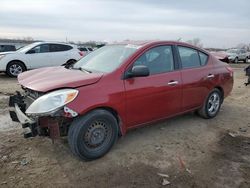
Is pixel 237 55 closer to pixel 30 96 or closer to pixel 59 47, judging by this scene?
pixel 59 47

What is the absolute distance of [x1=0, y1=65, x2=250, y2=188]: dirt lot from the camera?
362 cm

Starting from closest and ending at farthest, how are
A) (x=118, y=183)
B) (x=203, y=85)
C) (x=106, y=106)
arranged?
(x=118, y=183)
(x=106, y=106)
(x=203, y=85)

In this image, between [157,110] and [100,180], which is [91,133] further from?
[157,110]

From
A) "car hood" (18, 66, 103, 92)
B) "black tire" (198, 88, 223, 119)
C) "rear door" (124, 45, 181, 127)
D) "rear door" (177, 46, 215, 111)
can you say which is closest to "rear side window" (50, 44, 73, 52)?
"car hood" (18, 66, 103, 92)

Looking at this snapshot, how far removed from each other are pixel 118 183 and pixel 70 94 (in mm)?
1291

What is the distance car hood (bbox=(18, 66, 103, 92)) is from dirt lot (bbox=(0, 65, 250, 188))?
1.03 m

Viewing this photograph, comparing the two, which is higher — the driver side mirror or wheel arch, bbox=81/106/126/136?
the driver side mirror

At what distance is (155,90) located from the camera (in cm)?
463

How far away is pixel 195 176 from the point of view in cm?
378

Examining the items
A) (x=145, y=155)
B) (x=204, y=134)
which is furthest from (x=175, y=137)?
(x=145, y=155)

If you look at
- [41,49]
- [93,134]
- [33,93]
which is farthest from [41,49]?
[93,134]

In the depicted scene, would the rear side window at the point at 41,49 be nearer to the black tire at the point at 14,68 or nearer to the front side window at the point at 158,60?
the black tire at the point at 14,68

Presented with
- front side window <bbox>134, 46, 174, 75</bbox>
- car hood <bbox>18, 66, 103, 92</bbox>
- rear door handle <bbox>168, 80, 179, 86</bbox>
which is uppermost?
front side window <bbox>134, 46, 174, 75</bbox>

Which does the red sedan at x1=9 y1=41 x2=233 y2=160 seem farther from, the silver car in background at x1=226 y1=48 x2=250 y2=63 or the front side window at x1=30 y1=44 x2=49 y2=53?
the silver car in background at x1=226 y1=48 x2=250 y2=63
